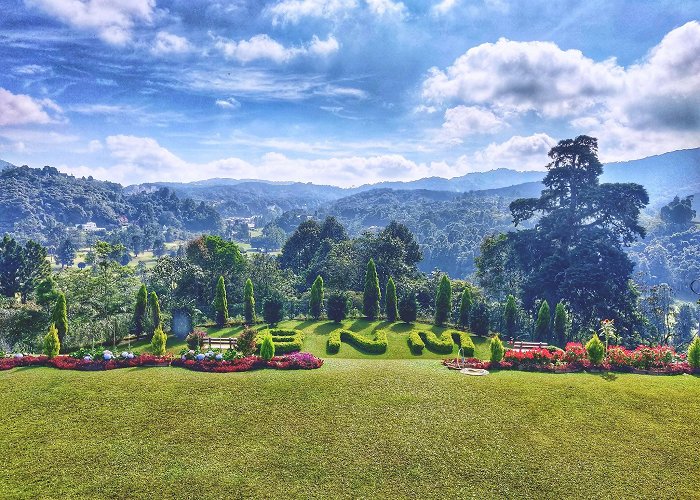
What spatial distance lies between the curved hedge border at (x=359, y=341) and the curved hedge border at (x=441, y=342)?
2262mm

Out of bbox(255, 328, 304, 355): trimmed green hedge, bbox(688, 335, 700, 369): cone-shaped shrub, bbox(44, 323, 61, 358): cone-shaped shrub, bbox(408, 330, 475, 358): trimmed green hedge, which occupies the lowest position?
bbox(408, 330, 475, 358): trimmed green hedge

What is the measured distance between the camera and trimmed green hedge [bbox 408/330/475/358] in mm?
31047

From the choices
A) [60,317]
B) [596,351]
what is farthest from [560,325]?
[60,317]

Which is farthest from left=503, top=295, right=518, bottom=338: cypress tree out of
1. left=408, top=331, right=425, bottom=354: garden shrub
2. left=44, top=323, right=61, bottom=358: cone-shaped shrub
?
left=44, top=323, right=61, bottom=358: cone-shaped shrub

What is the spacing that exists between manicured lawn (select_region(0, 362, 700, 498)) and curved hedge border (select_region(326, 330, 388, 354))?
34.9ft

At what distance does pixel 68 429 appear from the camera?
15.4m

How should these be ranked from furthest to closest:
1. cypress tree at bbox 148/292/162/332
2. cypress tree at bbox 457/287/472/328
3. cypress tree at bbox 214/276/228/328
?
cypress tree at bbox 214/276/228/328
cypress tree at bbox 457/287/472/328
cypress tree at bbox 148/292/162/332

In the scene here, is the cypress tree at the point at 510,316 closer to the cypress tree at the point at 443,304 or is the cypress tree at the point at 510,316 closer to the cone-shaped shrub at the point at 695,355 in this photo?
the cypress tree at the point at 443,304

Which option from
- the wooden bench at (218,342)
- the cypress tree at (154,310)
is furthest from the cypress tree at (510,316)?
the cypress tree at (154,310)

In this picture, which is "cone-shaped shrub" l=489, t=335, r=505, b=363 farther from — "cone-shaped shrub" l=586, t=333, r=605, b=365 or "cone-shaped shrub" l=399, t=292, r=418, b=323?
"cone-shaped shrub" l=399, t=292, r=418, b=323

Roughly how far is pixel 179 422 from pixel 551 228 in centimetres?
5272

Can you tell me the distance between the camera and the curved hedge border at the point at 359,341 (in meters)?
30.9

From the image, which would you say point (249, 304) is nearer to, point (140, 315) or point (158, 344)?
point (140, 315)

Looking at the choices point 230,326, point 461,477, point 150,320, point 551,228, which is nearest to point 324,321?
point 230,326
